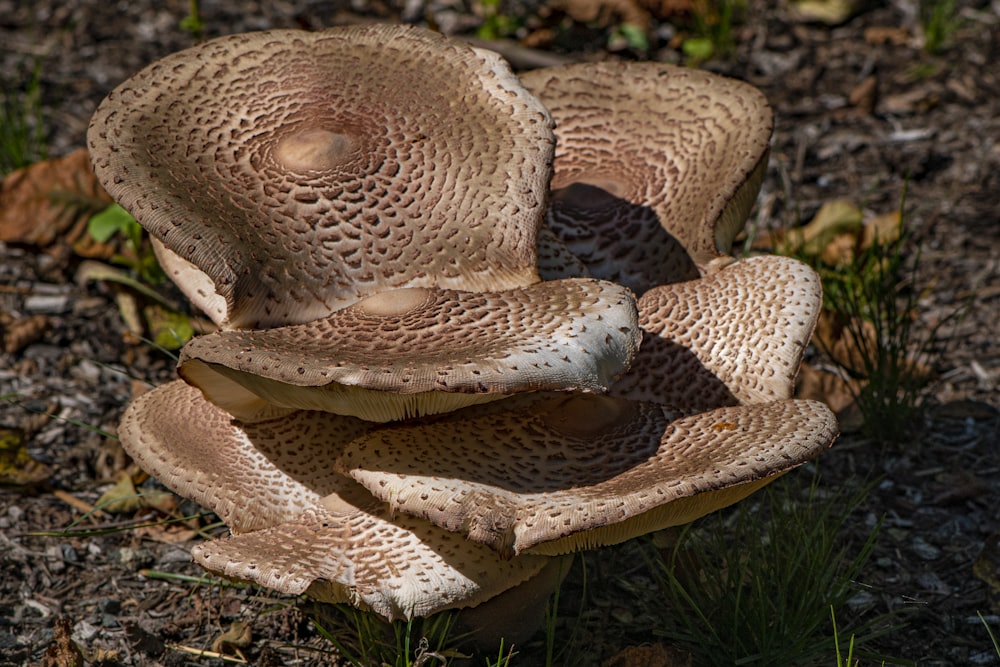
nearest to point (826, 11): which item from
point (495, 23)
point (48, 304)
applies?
point (495, 23)

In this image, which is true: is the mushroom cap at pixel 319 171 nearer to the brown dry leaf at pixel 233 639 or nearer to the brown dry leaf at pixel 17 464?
the brown dry leaf at pixel 233 639

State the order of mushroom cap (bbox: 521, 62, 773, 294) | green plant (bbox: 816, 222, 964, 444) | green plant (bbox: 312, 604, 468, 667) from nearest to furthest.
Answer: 1. green plant (bbox: 312, 604, 468, 667)
2. mushroom cap (bbox: 521, 62, 773, 294)
3. green plant (bbox: 816, 222, 964, 444)

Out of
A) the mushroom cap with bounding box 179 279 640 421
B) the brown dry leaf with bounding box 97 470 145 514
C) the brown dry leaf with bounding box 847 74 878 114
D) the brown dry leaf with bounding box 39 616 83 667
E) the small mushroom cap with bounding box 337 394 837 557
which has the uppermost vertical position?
the mushroom cap with bounding box 179 279 640 421

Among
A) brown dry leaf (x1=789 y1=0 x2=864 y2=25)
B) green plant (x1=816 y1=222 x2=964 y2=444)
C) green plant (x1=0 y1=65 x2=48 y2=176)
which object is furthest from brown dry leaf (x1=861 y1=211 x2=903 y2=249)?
green plant (x1=0 y1=65 x2=48 y2=176)

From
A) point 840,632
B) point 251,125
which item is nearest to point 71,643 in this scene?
point 251,125

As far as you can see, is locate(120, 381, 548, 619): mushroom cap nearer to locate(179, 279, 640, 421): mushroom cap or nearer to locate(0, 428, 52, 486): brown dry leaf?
locate(179, 279, 640, 421): mushroom cap

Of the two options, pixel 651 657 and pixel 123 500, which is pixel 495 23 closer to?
pixel 123 500

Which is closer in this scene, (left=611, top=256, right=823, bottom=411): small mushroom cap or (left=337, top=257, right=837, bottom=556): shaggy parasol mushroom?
(left=337, top=257, right=837, bottom=556): shaggy parasol mushroom
